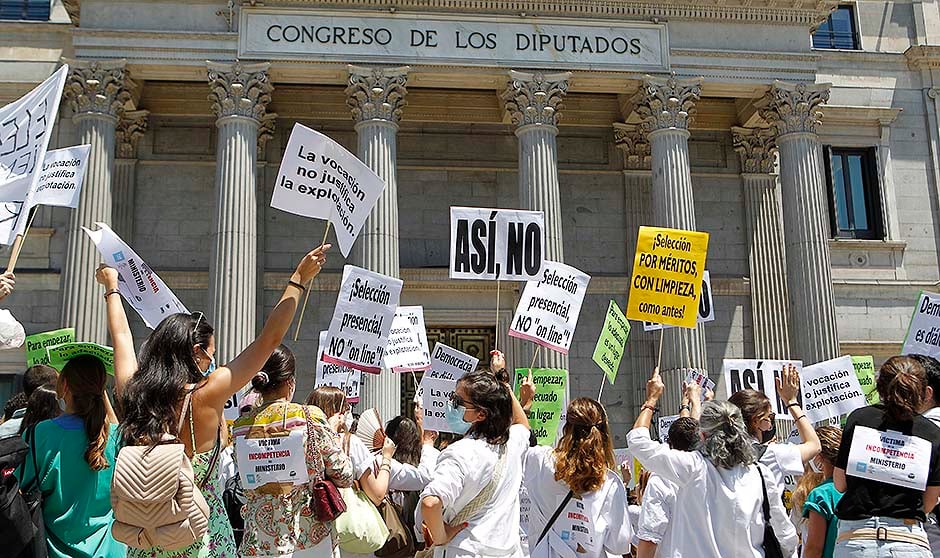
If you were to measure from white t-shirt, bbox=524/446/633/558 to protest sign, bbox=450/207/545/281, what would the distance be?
6.73 m

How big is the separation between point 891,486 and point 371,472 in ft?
10.1

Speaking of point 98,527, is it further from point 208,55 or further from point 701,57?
point 701,57

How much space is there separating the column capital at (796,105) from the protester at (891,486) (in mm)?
16810

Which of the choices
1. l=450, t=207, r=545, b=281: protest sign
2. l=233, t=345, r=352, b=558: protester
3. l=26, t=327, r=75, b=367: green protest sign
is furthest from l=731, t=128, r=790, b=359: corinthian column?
l=233, t=345, r=352, b=558: protester

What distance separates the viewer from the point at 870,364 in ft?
50.1

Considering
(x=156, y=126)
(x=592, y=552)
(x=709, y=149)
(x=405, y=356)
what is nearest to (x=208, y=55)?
(x=156, y=126)

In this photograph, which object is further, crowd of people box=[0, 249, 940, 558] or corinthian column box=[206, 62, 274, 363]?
corinthian column box=[206, 62, 274, 363]

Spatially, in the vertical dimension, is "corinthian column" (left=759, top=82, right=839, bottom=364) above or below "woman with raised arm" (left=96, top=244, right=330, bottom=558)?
above

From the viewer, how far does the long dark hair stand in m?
4.64

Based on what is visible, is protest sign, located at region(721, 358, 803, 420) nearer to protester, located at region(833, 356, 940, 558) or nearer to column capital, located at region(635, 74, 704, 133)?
column capital, located at region(635, 74, 704, 133)

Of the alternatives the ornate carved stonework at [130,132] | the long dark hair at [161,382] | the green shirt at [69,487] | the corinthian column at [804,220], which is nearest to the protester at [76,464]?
the green shirt at [69,487]

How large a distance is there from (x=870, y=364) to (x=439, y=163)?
1169cm

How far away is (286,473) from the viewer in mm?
5320

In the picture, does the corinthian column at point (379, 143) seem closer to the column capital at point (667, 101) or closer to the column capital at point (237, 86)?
the column capital at point (237, 86)
